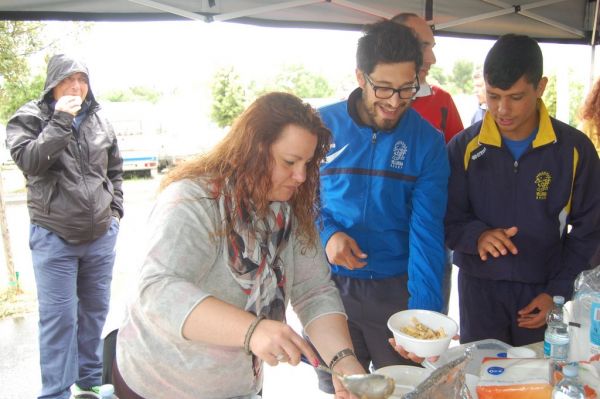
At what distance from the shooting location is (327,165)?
5.83 feet

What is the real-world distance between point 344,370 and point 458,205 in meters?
0.89

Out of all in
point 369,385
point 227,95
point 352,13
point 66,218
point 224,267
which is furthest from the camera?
point 227,95

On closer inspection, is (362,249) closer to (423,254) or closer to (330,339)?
(423,254)

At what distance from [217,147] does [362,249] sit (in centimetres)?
74

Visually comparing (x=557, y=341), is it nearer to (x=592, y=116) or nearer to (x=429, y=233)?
(x=429, y=233)

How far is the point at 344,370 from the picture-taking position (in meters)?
1.23

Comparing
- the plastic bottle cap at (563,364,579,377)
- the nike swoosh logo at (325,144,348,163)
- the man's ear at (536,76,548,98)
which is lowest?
the plastic bottle cap at (563,364,579,377)

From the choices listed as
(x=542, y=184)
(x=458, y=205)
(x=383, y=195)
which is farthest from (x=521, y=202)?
(x=383, y=195)

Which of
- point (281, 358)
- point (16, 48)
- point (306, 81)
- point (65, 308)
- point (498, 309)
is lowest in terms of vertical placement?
point (65, 308)

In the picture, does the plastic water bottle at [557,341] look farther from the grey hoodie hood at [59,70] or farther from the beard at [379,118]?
the grey hoodie hood at [59,70]

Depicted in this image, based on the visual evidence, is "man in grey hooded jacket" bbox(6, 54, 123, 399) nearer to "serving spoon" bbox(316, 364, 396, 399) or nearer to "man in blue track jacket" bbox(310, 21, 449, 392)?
"man in blue track jacket" bbox(310, 21, 449, 392)

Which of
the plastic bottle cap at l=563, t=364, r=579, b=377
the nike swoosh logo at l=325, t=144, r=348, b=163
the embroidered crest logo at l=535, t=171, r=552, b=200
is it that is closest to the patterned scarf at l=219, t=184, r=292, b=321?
the nike swoosh logo at l=325, t=144, r=348, b=163

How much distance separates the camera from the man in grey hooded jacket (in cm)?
252

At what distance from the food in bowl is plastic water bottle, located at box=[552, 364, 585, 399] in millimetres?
277
